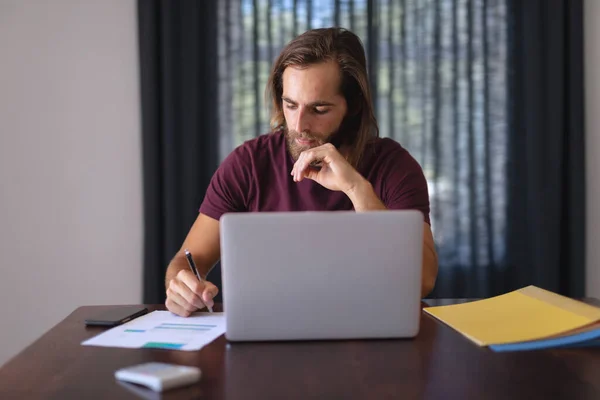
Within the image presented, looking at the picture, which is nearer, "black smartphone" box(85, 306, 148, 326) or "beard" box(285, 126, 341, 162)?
"black smartphone" box(85, 306, 148, 326)

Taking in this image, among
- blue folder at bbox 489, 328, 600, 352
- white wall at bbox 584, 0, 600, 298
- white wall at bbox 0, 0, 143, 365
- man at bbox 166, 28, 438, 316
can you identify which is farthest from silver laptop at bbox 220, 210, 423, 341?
white wall at bbox 584, 0, 600, 298

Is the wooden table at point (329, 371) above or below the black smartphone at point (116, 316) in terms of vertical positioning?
above

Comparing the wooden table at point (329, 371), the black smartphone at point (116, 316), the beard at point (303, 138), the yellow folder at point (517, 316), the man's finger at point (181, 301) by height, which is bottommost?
the black smartphone at point (116, 316)

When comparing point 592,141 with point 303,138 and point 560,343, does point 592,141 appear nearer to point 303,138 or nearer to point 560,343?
point 303,138

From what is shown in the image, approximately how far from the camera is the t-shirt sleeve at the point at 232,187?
1.98 m

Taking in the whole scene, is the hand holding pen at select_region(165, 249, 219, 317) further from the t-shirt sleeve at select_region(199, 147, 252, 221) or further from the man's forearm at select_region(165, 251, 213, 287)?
the t-shirt sleeve at select_region(199, 147, 252, 221)

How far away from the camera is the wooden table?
0.84 meters

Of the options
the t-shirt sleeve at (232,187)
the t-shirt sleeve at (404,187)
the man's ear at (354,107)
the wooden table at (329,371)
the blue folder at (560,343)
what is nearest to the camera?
the wooden table at (329,371)

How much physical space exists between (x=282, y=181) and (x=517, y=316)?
0.95 m

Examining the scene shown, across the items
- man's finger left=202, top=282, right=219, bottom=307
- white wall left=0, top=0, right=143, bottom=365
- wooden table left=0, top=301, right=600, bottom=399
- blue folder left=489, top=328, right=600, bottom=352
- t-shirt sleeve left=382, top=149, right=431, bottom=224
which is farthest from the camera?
white wall left=0, top=0, right=143, bottom=365

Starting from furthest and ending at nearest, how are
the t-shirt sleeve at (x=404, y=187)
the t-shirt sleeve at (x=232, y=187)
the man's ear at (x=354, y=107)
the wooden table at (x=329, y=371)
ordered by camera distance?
the man's ear at (x=354, y=107)
the t-shirt sleeve at (x=232, y=187)
the t-shirt sleeve at (x=404, y=187)
the wooden table at (x=329, y=371)

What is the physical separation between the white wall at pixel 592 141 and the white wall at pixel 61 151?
2.14 meters

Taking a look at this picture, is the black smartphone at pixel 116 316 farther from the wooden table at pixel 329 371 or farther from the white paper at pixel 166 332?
the wooden table at pixel 329 371

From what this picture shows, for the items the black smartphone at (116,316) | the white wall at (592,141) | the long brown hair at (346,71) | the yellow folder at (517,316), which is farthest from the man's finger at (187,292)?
the white wall at (592,141)
